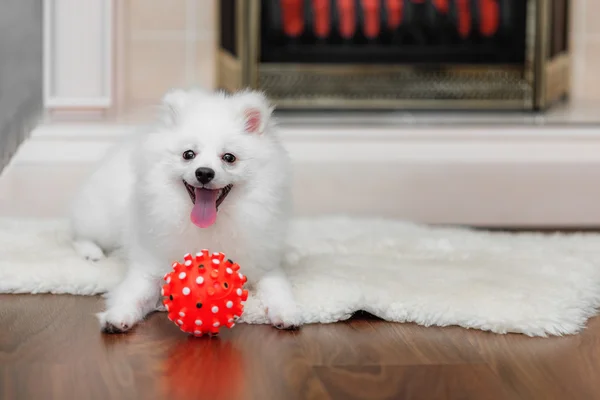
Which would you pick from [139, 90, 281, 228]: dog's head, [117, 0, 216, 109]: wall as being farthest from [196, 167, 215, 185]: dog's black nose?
[117, 0, 216, 109]: wall

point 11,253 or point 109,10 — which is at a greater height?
point 109,10

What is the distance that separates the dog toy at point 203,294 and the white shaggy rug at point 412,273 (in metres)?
0.12

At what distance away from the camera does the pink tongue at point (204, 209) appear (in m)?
1.30

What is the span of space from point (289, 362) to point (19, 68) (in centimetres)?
161

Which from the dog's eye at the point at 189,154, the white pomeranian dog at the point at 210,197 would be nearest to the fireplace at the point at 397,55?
the white pomeranian dog at the point at 210,197

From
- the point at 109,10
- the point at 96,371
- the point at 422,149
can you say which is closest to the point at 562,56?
the point at 422,149

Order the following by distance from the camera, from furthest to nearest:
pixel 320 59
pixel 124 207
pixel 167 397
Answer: pixel 320 59 < pixel 124 207 < pixel 167 397

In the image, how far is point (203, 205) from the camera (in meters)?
1.30

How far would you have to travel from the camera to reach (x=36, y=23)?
237 cm

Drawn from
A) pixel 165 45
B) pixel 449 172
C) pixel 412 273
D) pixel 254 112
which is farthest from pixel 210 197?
pixel 165 45

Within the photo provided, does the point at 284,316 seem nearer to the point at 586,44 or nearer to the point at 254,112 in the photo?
the point at 254,112

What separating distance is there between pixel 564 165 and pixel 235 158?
1.31 m

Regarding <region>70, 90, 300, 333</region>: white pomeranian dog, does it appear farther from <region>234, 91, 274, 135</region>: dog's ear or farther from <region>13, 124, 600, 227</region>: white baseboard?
<region>13, 124, 600, 227</region>: white baseboard

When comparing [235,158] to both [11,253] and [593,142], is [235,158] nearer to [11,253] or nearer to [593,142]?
[11,253]
